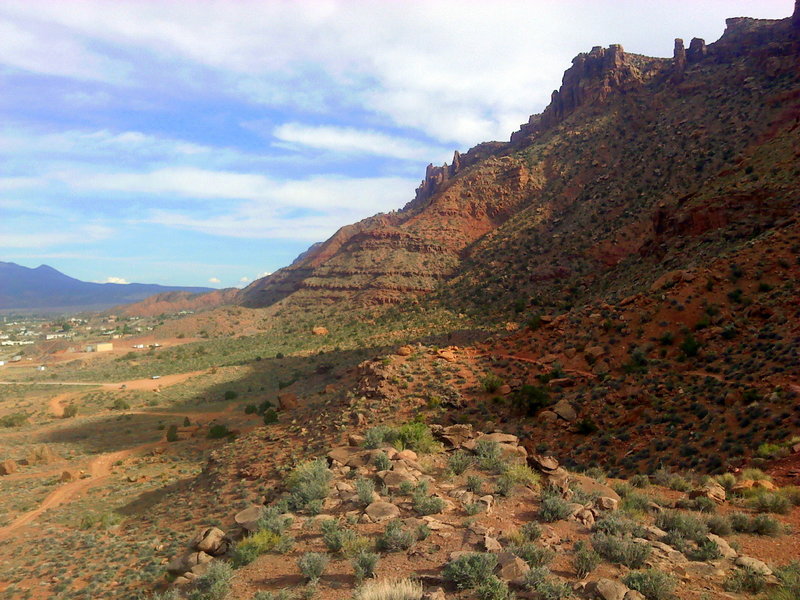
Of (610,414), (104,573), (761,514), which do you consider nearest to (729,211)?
(610,414)

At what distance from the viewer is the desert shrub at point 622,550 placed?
599 cm

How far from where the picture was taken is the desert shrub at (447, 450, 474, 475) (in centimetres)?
983

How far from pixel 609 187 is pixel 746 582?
5223 cm

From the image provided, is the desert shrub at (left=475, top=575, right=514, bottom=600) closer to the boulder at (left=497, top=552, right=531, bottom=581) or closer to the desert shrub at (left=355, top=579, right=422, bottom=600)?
the boulder at (left=497, top=552, right=531, bottom=581)

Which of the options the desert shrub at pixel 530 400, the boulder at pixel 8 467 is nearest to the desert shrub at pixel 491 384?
the desert shrub at pixel 530 400

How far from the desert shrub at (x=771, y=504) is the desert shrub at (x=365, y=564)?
23.7 feet

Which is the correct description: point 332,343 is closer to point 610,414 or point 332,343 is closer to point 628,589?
point 610,414

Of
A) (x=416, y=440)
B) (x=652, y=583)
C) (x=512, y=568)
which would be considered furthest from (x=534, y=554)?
(x=416, y=440)

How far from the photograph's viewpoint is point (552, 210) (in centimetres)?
5634

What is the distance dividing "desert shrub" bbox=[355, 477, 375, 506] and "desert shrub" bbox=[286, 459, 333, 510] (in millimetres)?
799

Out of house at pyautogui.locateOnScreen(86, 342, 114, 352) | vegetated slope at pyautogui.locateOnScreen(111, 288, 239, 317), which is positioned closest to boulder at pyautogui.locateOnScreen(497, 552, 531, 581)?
house at pyautogui.locateOnScreen(86, 342, 114, 352)

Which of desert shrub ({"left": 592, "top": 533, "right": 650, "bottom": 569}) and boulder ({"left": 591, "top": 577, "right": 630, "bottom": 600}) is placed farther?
desert shrub ({"left": 592, "top": 533, "right": 650, "bottom": 569})

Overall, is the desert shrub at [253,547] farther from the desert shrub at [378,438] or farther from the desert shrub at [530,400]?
the desert shrub at [530,400]

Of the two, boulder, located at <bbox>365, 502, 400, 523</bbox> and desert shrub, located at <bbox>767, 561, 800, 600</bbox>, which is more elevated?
desert shrub, located at <bbox>767, 561, 800, 600</bbox>
